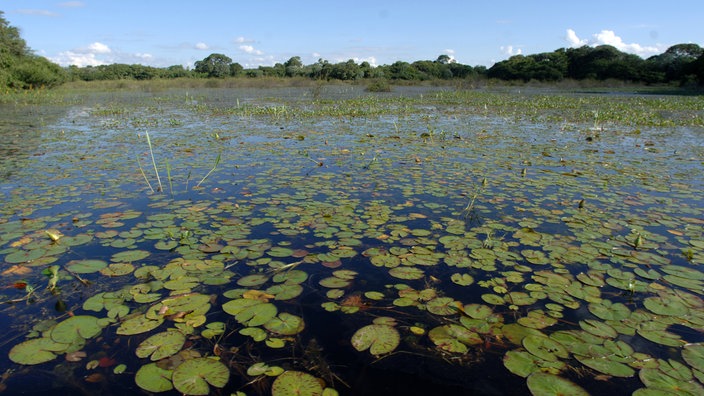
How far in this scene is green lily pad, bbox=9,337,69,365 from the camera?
1655 millimetres

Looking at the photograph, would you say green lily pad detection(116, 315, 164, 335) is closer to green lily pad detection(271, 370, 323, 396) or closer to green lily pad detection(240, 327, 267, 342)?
green lily pad detection(240, 327, 267, 342)

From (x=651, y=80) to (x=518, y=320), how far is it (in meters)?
43.4

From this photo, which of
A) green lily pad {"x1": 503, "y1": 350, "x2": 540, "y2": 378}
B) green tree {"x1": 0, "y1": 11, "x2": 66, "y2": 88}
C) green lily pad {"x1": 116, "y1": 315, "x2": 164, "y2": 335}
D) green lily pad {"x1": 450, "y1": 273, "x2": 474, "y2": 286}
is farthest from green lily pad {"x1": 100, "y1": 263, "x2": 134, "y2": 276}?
green tree {"x1": 0, "y1": 11, "x2": 66, "y2": 88}

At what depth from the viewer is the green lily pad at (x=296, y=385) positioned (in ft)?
4.89

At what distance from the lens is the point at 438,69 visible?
48406 mm

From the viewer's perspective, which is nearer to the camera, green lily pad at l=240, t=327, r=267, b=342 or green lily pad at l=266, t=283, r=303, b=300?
green lily pad at l=240, t=327, r=267, b=342

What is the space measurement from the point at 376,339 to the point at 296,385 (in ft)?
1.46

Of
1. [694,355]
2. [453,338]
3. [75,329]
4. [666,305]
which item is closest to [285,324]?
[453,338]

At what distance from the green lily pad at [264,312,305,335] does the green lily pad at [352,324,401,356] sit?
0.28 m

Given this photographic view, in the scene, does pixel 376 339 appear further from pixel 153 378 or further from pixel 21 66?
pixel 21 66

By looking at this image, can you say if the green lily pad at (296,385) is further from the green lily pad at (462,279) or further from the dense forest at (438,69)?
the dense forest at (438,69)

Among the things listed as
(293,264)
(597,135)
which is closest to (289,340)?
(293,264)

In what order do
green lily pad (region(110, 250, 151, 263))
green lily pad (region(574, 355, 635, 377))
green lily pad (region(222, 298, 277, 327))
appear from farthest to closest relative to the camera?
green lily pad (region(110, 250, 151, 263)) → green lily pad (region(222, 298, 277, 327)) → green lily pad (region(574, 355, 635, 377))

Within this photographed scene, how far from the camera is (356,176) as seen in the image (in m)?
4.75
